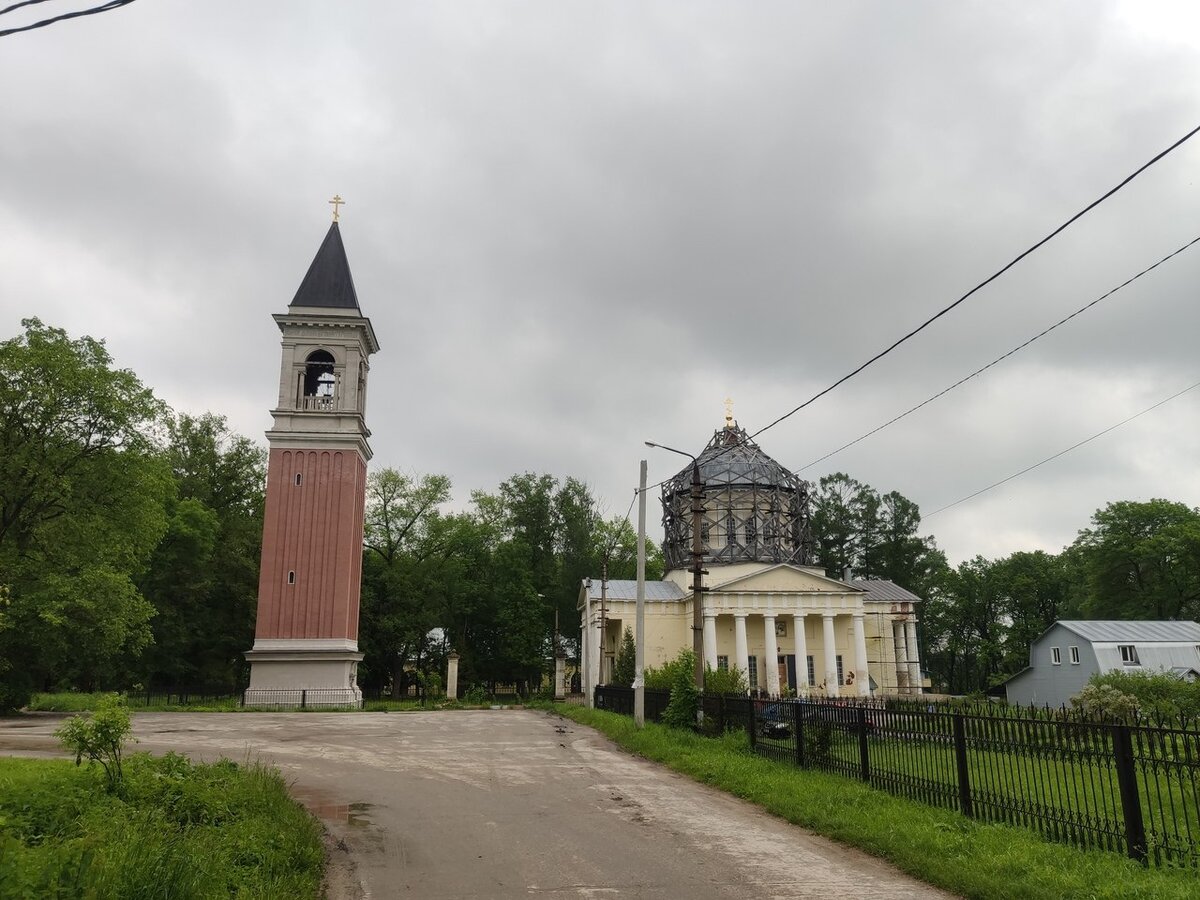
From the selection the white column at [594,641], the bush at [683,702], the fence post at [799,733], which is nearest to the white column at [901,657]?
the white column at [594,641]

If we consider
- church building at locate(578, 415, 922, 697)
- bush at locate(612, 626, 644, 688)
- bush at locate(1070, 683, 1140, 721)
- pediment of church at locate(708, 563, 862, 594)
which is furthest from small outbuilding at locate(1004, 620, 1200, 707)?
bush at locate(1070, 683, 1140, 721)

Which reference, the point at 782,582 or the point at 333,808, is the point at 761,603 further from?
the point at 333,808

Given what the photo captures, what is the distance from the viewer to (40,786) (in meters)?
8.50

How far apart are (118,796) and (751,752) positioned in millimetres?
11027

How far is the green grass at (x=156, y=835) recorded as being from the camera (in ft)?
16.5

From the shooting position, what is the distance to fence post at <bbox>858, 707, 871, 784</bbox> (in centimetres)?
1238

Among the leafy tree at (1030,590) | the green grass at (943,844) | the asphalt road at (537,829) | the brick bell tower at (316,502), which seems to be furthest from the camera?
the leafy tree at (1030,590)

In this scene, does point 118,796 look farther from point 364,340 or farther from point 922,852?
point 364,340

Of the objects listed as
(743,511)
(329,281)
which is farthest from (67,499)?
(743,511)

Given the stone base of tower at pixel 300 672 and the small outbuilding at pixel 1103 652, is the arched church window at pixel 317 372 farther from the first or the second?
the small outbuilding at pixel 1103 652

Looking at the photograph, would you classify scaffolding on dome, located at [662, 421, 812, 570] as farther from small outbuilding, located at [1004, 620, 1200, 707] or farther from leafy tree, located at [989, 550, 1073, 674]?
leafy tree, located at [989, 550, 1073, 674]

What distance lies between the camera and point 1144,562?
5794cm

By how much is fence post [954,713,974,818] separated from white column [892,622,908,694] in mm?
45779

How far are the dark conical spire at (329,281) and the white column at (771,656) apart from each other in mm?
27679
